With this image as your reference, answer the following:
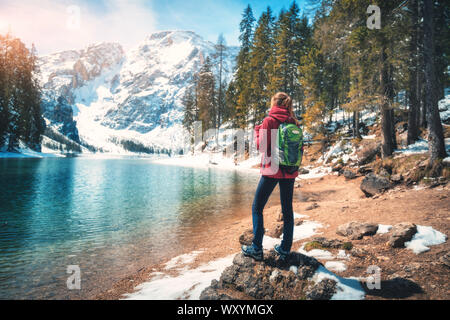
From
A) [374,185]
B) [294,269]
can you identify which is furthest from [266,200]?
[374,185]

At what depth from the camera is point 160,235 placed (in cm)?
879

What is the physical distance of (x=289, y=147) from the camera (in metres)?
3.98

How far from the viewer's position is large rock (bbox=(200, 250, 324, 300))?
12.2 ft

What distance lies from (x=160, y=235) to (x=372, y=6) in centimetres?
1528

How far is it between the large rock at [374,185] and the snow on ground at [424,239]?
602 centimetres

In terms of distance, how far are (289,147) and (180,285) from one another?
127 inches

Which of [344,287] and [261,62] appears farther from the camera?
[261,62]

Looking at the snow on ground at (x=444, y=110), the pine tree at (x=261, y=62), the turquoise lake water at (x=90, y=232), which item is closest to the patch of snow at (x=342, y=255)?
the turquoise lake water at (x=90, y=232)

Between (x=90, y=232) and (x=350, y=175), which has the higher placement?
(x=350, y=175)

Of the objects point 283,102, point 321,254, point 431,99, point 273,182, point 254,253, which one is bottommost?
point 321,254

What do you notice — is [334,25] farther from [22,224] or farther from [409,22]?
[22,224]

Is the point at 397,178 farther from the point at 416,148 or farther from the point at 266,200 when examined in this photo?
the point at 266,200

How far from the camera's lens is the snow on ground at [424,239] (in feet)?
16.3

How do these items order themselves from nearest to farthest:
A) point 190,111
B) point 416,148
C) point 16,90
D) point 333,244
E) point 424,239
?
point 424,239 → point 333,244 → point 416,148 → point 16,90 → point 190,111
